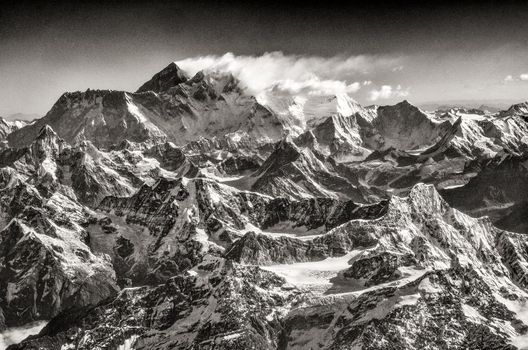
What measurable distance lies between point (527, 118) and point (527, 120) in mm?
3892

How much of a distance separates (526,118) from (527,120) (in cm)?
581

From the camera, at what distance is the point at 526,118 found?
6122 inches

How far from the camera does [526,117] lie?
158m

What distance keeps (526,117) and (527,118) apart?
407 centimetres

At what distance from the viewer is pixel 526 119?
153 m

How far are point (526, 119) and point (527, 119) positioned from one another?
6.77 feet

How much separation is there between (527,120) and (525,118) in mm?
8264

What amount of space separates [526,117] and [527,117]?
1405 millimetres

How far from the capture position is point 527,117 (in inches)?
6147

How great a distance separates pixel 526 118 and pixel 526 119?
2276mm

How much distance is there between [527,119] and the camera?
15138 cm

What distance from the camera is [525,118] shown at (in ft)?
518

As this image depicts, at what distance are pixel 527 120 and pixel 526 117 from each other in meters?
7.95

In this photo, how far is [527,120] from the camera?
150000 millimetres
